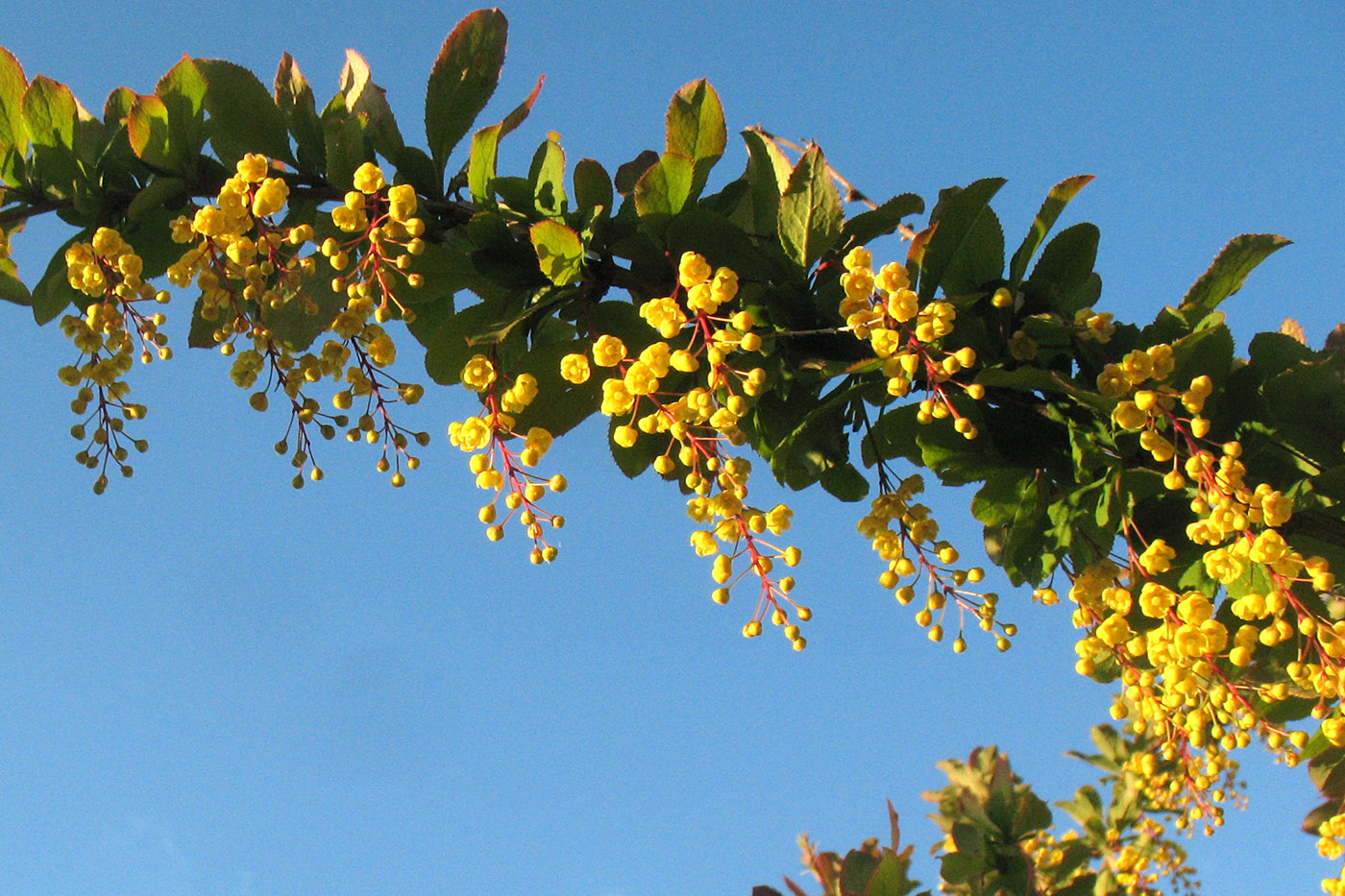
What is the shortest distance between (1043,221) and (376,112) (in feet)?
3.97

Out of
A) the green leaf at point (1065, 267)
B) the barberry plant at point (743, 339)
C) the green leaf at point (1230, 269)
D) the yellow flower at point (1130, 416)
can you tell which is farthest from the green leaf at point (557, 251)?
the green leaf at point (1230, 269)

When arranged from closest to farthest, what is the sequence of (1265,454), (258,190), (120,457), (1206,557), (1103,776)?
(1206,557) → (258,190) → (1265,454) → (120,457) → (1103,776)

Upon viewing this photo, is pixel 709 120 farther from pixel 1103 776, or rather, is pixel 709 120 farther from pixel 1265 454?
pixel 1103 776

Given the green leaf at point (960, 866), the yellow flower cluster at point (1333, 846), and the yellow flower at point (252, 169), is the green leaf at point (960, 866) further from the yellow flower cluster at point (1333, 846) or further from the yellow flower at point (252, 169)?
the yellow flower at point (252, 169)

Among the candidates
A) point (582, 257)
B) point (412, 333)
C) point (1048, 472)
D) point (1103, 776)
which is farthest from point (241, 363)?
point (1103, 776)

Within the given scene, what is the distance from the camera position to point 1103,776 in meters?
4.45

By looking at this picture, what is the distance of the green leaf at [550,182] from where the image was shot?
1.63 m

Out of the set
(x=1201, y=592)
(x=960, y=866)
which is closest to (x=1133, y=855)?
(x=960, y=866)

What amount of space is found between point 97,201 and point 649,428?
43.9 inches

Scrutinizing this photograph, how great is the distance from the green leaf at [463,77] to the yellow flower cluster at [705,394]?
51 cm

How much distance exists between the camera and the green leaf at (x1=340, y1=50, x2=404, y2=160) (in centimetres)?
166

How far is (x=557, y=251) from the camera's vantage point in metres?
1.52

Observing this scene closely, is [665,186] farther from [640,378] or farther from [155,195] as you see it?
[155,195]

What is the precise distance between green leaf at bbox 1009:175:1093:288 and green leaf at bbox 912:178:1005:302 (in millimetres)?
121
